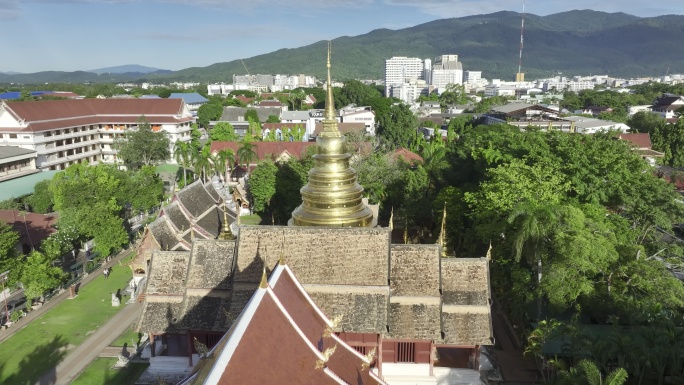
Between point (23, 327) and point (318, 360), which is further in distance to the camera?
point (23, 327)

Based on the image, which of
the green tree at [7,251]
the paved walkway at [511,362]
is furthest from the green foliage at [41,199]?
the paved walkway at [511,362]

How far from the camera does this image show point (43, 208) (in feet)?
148

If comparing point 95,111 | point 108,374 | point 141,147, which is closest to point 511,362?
point 108,374

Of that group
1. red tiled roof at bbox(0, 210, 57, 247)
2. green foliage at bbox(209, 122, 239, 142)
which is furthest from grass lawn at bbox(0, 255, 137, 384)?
green foliage at bbox(209, 122, 239, 142)

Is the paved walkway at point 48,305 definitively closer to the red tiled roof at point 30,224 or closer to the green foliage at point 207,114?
the red tiled roof at point 30,224

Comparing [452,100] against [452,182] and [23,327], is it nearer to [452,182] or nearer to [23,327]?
[452,182]

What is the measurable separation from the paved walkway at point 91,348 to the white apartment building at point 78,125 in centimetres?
4749

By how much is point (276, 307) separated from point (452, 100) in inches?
5863

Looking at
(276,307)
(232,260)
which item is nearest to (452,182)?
(232,260)

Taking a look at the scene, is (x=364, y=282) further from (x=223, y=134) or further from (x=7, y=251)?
Answer: (x=223, y=134)

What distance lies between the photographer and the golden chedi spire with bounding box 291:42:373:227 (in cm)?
2108

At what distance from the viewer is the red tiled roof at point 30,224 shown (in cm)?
3581

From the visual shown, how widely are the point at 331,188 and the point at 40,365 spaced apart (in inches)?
637

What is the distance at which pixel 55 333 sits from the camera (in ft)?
83.1
